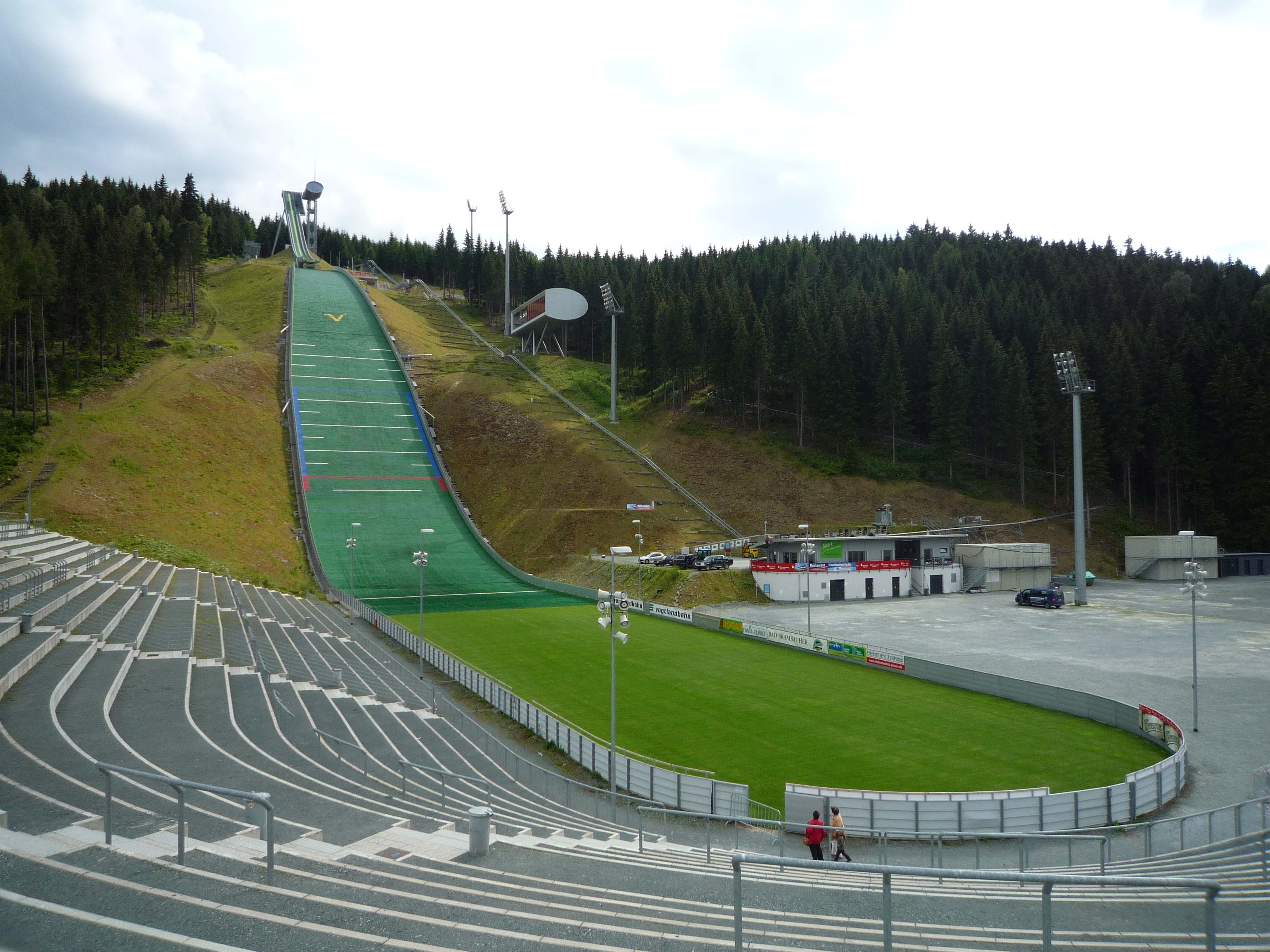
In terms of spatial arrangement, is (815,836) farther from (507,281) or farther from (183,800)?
(507,281)

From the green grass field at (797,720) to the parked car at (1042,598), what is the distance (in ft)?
77.5

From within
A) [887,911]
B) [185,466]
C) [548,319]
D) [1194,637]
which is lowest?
[1194,637]

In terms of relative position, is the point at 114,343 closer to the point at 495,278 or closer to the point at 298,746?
the point at 495,278

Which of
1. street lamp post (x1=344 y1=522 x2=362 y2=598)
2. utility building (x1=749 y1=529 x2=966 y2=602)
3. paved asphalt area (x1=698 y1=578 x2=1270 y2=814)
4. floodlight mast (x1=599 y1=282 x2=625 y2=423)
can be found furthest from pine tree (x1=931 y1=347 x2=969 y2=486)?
street lamp post (x1=344 y1=522 x2=362 y2=598)

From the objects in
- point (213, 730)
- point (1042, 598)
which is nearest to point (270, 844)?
point (213, 730)

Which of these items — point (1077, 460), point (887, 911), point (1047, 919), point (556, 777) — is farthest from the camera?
point (1077, 460)

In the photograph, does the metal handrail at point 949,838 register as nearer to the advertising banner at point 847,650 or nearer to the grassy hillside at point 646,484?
the advertising banner at point 847,650

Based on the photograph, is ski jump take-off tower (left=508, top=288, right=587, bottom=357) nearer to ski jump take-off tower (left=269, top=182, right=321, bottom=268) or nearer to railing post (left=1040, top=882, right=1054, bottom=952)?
ski jump take-off tower (left=269, top=182, right=321, bottom=268)

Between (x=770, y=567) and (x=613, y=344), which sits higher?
(x=613, y=344)

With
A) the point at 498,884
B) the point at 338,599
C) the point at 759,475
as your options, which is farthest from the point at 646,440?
the point at 498,884

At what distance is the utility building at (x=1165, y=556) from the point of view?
225 ft

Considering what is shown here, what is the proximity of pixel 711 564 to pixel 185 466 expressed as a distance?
149 feet

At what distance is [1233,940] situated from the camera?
20.2 ft

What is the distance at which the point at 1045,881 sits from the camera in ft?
18.3
